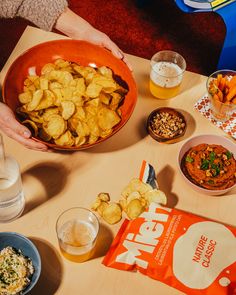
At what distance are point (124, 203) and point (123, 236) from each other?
0.40 ft

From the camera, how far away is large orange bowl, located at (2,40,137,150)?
4.84 feet

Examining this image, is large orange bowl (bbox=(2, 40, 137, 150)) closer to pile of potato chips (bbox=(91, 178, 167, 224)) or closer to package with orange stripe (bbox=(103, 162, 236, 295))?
pile of potato chips (bbox=(91, 178, 167, 224))

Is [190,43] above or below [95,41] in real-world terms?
below

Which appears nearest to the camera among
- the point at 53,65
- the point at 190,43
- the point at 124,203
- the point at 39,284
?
the point at 39,284

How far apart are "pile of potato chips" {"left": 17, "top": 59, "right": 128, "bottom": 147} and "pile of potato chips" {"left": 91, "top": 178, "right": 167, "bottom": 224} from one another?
18cm

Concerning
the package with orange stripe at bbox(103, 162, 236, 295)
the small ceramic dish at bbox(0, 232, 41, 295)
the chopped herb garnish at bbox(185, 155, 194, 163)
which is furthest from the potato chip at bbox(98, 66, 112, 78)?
the small ceramic dish at bbox(0, 232, 41, 295)

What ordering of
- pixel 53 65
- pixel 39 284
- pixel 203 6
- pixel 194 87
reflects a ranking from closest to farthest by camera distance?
pixel 39 284 → pixel 53 65 → pixel 194 87 → pixel 203 6

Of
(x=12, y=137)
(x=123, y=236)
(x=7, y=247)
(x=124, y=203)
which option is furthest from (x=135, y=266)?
(x=12, y=137)

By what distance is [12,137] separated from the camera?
1.35 m

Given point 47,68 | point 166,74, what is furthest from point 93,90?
point 166,74

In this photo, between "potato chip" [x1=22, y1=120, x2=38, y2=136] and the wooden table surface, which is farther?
"potato chip" [x1=22, y1=120, x2=38, y2=136]

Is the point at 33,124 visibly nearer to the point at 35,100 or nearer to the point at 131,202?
the point at 35,100

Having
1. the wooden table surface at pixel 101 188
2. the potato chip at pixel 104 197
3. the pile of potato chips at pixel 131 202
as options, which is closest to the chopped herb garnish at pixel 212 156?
the wooden table surface at pixel 101 188

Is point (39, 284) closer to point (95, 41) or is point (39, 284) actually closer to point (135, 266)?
point (135, 266)
